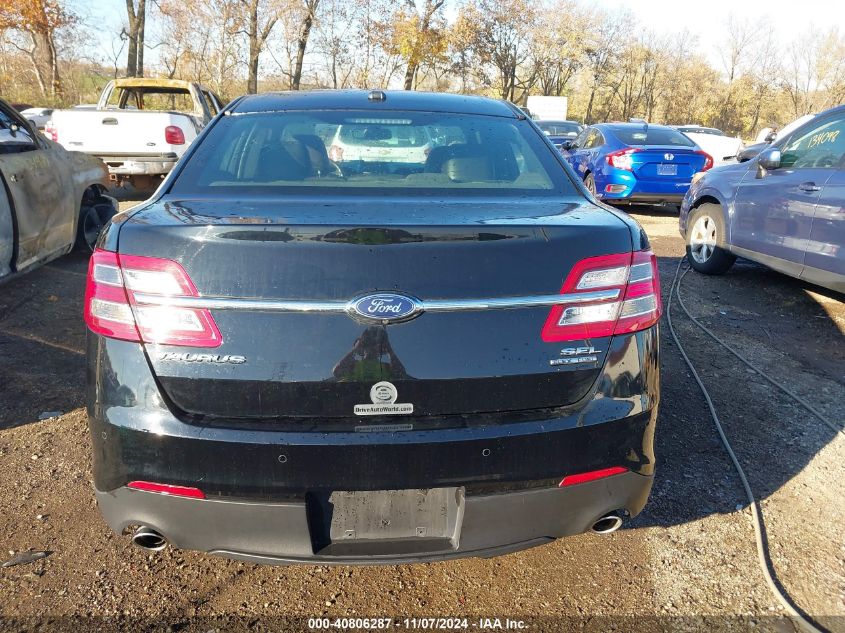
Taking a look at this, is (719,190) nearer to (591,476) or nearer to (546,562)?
(546,562)

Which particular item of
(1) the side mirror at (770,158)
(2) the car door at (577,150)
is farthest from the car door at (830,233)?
(2) the car door at (577,150)

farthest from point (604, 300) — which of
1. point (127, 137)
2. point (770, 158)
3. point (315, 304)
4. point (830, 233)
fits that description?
point (127, 137)

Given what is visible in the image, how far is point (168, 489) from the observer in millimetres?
1787

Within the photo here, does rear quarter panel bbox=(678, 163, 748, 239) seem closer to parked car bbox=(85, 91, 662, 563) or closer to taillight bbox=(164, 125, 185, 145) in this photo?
parked car bbox=(85, 91, 662, 563)

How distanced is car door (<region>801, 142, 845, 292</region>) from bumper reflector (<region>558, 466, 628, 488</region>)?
3740 millimetres

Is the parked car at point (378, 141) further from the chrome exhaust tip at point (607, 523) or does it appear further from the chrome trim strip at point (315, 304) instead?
the chrome exhaust tip at point (607, 523)

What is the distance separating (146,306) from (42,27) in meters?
30.9

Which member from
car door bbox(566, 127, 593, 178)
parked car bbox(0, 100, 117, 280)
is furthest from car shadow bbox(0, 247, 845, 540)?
car door bbox(566, 127, 593, 178)

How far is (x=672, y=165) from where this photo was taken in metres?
9.79

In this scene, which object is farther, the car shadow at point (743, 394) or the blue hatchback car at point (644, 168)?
the blue hatchback car at point (644, 168)

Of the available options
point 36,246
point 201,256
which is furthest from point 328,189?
point 36,246

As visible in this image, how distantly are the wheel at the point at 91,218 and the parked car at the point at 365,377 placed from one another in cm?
525

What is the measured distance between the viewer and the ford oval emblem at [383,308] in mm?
1685

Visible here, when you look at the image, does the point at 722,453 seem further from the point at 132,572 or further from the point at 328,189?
the point at 132,572
